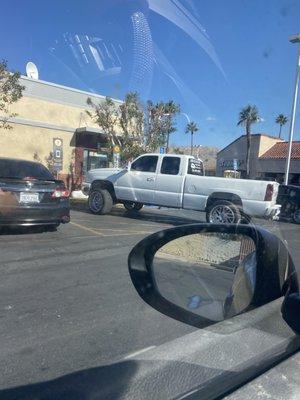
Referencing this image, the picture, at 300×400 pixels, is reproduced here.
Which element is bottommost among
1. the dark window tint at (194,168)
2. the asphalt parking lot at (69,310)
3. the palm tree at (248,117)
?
the asphalt parking lot at (69,310)

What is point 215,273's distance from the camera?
2.14 meters

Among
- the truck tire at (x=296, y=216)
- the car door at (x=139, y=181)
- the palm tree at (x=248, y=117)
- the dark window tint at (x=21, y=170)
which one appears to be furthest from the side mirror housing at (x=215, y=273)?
the car door at (x=139, y=181)

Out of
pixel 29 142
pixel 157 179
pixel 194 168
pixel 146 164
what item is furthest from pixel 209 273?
pixel 29 142

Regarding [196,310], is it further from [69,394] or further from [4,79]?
[4,79]

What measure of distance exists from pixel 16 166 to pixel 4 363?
19.9 ft

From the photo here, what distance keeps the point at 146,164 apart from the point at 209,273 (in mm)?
9802

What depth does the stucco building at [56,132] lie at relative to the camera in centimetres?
1659

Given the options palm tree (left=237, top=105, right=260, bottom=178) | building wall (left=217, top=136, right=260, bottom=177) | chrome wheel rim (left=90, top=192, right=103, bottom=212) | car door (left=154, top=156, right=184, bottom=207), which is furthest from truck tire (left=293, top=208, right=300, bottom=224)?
chrome wheel rim (left=90, top=192, right=103, bottom=212)

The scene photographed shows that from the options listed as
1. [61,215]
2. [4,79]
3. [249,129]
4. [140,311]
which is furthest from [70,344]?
[4,79]

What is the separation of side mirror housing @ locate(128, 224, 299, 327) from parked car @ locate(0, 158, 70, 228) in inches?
248

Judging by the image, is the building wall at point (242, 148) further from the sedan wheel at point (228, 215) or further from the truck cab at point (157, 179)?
the truck cab at point (157, 179)

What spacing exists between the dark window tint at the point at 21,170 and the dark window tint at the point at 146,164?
361 centimetres

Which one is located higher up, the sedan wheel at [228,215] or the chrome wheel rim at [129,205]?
the sedan wheel at [228,215]

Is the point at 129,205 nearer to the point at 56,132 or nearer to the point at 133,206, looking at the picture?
the point at 133,206
